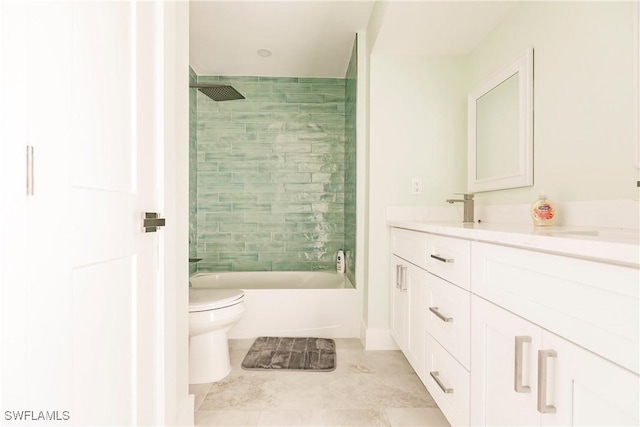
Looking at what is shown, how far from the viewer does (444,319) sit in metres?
1.33

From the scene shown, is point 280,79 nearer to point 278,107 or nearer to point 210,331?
point 278,107

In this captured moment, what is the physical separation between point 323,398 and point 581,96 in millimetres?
1817

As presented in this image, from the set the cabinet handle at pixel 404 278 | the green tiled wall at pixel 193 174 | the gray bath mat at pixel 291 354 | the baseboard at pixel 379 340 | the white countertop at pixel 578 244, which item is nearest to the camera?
the white countertop at pixel 578 244

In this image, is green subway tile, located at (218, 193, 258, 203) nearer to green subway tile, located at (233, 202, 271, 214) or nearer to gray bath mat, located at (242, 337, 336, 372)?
green subway tile, located at (233, 202, 271, 214)

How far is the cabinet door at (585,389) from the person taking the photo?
23.4 inches

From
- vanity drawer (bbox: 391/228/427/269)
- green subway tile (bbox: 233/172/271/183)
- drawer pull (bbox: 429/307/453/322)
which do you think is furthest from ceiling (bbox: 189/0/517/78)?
drawer pull (bbox: 429/307/453/322)

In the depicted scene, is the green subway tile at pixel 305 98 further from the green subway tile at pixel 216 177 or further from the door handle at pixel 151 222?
the door handle at pixel 151 222

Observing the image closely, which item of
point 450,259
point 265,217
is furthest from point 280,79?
point 450,259

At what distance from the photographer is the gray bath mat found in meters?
2.15

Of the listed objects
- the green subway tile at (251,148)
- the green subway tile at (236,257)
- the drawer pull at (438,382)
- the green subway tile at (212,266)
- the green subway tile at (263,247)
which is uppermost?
the green subway tile at (251,148)

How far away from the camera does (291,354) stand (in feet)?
7.65

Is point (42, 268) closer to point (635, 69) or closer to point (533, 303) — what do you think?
point (533, 303)

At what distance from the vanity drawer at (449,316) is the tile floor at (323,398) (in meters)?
0.48

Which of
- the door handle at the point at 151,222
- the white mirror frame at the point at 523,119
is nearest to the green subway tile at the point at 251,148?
the white mirror frame at the point at 523,119
